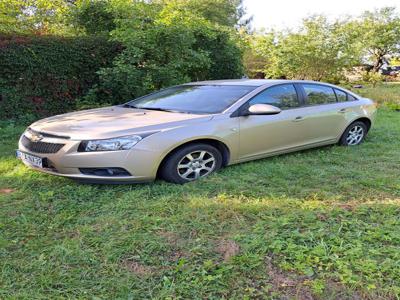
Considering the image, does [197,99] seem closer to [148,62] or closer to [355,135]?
[355,135]

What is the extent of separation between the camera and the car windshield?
15.3 feet

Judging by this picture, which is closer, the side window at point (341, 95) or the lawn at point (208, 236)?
the lawn at point (208, 236)

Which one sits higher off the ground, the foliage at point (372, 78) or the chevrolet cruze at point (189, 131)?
the foliage at point (372, 78)

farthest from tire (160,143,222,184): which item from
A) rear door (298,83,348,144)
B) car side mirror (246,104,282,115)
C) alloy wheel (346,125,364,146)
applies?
alloy wheel (346,125,364,146)

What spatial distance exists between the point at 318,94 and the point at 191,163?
245cm

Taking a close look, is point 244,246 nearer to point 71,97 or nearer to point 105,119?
point 105,119

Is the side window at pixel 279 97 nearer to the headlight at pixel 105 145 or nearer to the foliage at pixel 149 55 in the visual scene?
the headlight at pixel 105 145

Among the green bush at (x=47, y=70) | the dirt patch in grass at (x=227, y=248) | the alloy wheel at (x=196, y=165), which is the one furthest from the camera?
the green bush at (x=47, y=70)

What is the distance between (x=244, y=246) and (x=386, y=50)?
31.1 metres

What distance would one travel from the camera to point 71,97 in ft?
27.3

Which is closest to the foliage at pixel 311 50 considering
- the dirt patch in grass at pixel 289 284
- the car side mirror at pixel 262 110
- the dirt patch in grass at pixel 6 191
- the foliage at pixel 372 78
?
the foliage at pixel 372 78

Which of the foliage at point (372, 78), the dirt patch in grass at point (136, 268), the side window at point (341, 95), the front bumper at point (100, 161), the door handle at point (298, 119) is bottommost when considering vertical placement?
the dirt patch in grass at point (136, 268)

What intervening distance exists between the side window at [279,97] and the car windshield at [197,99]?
0.17 metres

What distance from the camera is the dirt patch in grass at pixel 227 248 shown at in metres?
2.78
